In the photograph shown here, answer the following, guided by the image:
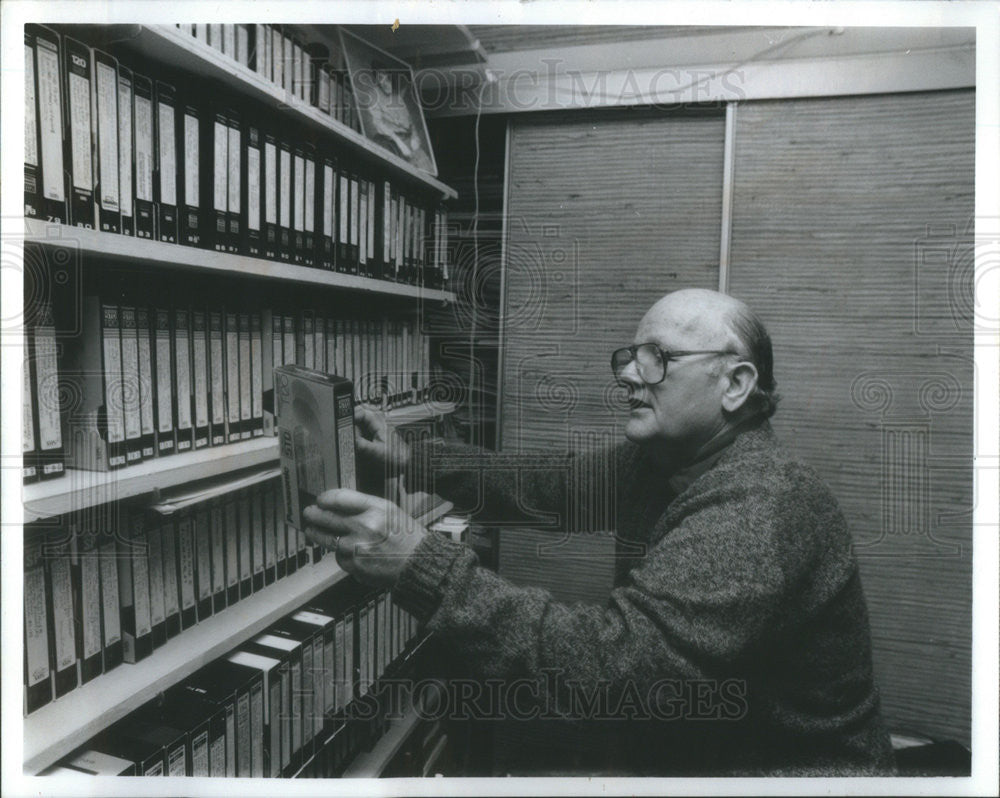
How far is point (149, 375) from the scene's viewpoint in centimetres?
84

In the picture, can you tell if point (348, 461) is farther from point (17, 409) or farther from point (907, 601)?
point (907, 601)

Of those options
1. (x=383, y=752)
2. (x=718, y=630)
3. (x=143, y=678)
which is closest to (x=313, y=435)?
(x=143, y=678)

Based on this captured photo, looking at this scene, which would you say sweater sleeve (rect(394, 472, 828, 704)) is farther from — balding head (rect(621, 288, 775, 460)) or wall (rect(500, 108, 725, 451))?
wall (rect(500, 108, 725, 451))

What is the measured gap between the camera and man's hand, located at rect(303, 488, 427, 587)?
858 mm

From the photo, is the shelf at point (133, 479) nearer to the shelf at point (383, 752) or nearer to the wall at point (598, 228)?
the shelf at point (383, 752)

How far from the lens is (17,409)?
0.80 meters

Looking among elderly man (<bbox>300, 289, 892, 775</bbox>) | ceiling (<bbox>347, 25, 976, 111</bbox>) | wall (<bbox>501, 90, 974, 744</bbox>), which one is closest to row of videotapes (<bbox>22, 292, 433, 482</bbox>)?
elderly man (<bbox>300, 289, 892, 775</bbox>)

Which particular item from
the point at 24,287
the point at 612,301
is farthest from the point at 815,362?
the point at 24,287

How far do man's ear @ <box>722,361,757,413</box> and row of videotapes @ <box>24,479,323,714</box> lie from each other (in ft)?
2.65

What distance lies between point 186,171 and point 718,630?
3.05 feet

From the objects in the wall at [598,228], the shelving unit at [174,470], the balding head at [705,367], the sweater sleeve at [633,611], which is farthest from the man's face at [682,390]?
the shelving unit at [174,470]

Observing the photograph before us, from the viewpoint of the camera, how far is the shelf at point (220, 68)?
78 centimetres

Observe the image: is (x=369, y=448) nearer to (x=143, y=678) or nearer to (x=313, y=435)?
(x=313, y=435)

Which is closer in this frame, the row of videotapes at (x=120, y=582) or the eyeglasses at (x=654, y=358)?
the row of videotapes at (x=120, y=582)
